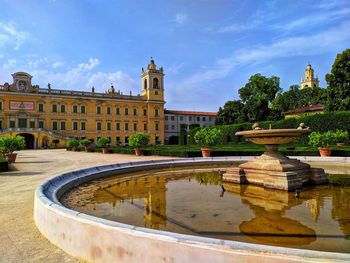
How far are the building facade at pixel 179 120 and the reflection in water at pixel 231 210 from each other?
198 ft

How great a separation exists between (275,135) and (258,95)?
146 feet

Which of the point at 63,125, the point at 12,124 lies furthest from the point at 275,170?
the point at 63,125

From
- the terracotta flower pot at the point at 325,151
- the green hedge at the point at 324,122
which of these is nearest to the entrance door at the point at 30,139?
the green hedge at the point at 324,122

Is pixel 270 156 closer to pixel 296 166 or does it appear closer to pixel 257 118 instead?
pixel 296 166

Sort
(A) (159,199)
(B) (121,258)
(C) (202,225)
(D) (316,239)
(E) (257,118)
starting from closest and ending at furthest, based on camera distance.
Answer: (B) (121,258), (D) (316,239), (C) (202,225), (A) (159,199), (E) (257,118)

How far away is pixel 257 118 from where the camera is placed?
47938 mm

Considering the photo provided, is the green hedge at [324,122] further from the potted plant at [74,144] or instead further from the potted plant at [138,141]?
the potted plant at [74,144]

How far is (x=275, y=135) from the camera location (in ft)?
26.0

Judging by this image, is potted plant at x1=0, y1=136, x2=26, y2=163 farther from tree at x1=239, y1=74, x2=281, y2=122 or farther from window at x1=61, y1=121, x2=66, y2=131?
window at x1=61, y1=121, x2=66, y2=131

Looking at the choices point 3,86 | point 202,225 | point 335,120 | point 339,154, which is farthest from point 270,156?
point 3,86

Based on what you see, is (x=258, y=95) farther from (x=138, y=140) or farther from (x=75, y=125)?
(x=75, y=125)

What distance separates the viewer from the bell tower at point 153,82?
63.2 meters

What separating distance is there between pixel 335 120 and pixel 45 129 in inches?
1795

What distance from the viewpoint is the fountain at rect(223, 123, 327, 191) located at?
279 inches
